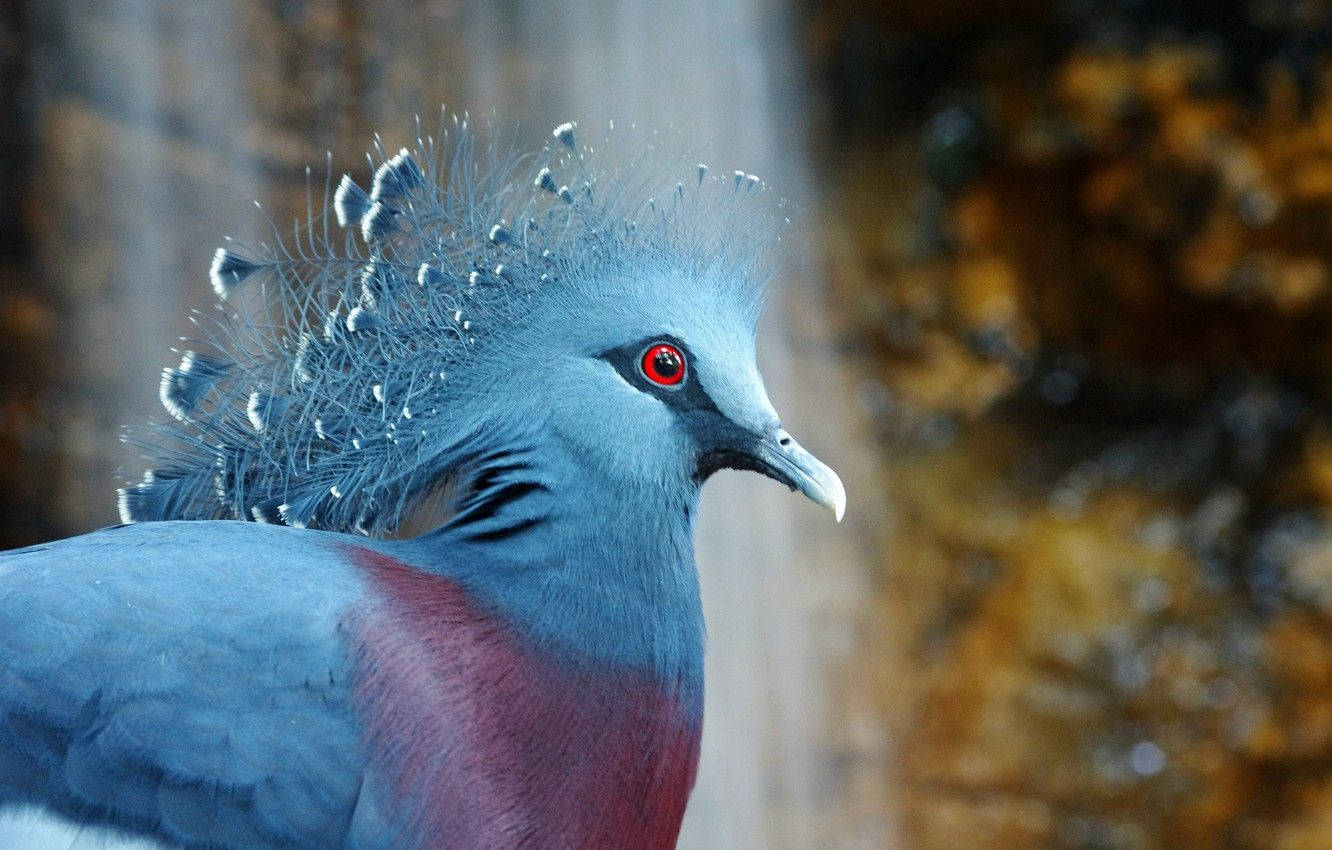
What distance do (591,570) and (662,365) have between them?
0.78ft

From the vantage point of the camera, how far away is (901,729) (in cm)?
444

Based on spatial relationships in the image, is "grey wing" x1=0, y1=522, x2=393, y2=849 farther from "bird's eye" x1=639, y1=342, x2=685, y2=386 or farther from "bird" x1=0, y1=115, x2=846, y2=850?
"bird's eye" x1=639, y1=342, x2=685, y2=386

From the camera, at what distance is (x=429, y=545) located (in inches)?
54.6

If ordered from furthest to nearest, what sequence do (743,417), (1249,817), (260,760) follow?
(1249,817) < (743,417) < (260,760)

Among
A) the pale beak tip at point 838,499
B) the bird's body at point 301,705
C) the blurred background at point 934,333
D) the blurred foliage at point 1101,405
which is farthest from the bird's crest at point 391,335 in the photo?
the blurred foliage at point 1101,405

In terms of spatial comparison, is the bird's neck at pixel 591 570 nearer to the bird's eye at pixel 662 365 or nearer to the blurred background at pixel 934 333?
the bird's eye at pixel 662 365

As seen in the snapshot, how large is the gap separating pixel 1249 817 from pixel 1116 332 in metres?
1.60

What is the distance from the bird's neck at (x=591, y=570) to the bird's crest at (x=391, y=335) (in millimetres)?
100

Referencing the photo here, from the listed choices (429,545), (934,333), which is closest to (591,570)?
(429,545)

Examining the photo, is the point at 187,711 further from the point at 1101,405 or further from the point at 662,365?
the point at 1101,405

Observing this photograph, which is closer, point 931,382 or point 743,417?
point 743,417

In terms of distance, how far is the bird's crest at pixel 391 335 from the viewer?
1.40 m

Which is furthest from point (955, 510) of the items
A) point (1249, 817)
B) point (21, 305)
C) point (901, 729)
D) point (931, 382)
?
point (21, 305)

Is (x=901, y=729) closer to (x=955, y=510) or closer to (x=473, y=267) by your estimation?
(x=955, y=510)
